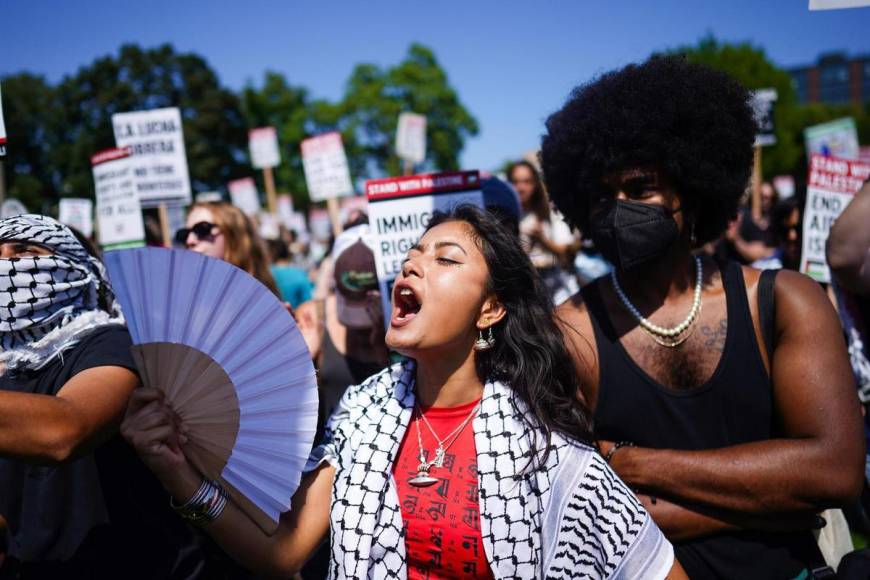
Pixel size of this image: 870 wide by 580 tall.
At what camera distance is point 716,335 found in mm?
2209

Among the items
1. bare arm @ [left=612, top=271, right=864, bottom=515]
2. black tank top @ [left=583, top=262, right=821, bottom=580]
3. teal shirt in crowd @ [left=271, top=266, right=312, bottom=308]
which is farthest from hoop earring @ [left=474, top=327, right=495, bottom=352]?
teal shirt in crowd @ [left=271, top=266, right=312, bottom=308]

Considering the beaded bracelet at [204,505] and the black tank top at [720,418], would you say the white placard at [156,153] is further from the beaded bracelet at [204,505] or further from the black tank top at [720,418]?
the black tank top at [720,418]

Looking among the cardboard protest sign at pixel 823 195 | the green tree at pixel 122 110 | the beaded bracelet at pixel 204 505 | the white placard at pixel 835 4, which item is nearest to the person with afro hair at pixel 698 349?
the white placard at pixel 835 4

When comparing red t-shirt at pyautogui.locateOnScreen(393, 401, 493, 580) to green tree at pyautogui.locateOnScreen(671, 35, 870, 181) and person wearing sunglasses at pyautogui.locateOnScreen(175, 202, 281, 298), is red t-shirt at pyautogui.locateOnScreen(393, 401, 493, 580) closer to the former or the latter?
person wearing sunglasses at pyautogui.locateOnScreen(175, 202, 281, 298)

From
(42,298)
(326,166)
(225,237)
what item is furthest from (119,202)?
(42,298)

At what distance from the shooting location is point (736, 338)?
2.15 m

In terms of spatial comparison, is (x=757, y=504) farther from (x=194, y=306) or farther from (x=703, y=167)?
(x=194, y=306)

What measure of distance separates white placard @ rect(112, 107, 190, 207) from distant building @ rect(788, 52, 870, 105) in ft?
495

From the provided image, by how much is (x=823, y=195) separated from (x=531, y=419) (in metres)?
3.54

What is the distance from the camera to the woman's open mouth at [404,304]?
226 centimetres

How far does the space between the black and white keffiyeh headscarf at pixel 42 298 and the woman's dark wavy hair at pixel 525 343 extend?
3.91 ft

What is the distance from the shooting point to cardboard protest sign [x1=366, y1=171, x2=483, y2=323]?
11.2 ft

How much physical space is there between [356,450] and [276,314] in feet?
1.86

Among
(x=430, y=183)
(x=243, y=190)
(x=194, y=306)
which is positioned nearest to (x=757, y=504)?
(x=194, y=306)
